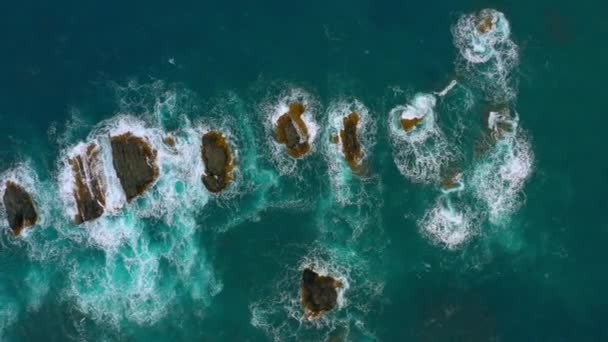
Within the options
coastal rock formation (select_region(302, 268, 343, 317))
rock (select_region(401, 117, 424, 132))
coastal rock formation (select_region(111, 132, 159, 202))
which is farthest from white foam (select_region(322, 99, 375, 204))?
coastal rock formation (select_region(111, 132, 159, 202))

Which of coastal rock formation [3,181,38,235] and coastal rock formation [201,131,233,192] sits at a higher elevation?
coastal rock formation [201,131,233,192]

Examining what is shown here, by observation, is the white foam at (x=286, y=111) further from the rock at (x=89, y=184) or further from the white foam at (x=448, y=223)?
the rock at (x=89, y=184)

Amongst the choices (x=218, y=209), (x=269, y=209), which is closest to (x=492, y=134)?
(x=269, y=209)

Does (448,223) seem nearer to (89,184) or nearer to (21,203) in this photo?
(89,184)

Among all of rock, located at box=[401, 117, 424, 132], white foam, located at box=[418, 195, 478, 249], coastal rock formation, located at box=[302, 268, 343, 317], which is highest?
rock, located at box=[401, 117, 424, 132]

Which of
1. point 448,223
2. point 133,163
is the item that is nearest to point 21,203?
point 133,163

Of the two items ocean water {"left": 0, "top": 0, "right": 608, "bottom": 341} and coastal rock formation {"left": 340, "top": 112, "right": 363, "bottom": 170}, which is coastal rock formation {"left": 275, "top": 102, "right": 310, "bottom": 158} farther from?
coastal rock formation {"left": 340, "top": 112, "right": 363, "bottom": 170}
